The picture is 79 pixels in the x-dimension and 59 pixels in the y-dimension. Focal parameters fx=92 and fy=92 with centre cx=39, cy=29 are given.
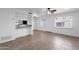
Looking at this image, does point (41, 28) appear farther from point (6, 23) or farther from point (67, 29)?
point (6, 23)

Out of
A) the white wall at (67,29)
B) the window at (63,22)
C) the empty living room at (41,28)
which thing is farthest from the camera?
the window at (63,22)

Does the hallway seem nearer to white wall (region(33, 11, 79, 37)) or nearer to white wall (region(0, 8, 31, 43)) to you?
white wall (region(0, 8, 31, 43))

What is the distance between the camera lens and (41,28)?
10703mm

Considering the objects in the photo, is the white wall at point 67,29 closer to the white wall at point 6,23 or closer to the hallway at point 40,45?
the hallway at point 40,45

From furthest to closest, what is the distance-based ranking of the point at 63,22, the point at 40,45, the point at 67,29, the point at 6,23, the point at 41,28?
the point at 41,28, the point at 63,22, the point at 67,29, the point at 6,23, the point at 40,45

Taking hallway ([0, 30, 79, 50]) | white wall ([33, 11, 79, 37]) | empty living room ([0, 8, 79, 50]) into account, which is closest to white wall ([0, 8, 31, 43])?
empty living room ([0, 8, 79, 50])

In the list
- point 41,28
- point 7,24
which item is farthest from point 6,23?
point 41,28

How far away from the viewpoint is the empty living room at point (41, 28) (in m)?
4.28

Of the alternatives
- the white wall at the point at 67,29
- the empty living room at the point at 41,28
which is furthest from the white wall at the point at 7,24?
the white wall at the point at 67,29

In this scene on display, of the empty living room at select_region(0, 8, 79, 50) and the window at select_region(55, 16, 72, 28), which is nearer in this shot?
the empty living room at select_region(0, 8, 79, 50)

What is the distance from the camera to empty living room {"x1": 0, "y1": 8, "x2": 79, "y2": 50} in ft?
14.0
